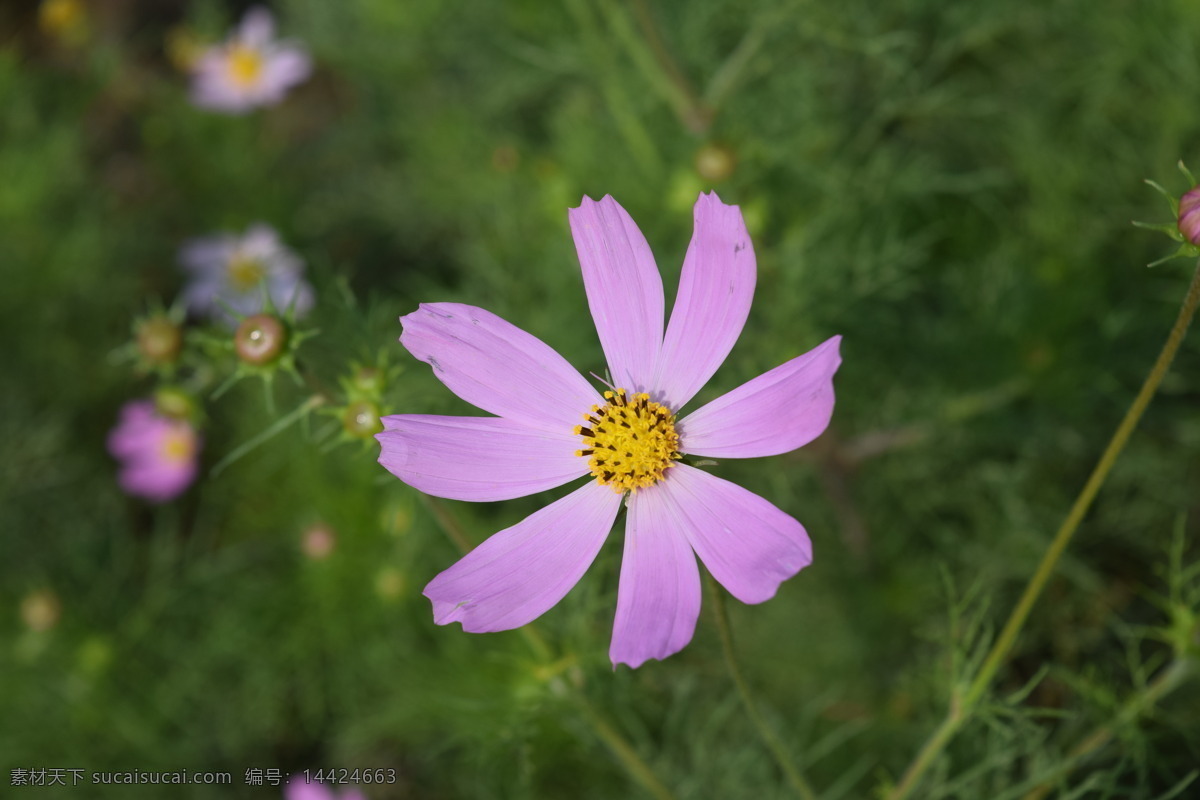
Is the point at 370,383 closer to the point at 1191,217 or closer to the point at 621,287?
the point at 621,287

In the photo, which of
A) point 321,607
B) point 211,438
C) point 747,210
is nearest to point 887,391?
point 747,210

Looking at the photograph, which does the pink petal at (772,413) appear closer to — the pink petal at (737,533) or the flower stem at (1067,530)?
the pink petal at (737,533)

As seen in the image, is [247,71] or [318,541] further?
[247,71]

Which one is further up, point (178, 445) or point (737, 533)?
point (178, 445)

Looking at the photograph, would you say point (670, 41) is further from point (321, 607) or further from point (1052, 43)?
point (321, 607)

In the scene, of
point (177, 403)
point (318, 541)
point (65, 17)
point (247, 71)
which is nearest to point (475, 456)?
point (177, 403)

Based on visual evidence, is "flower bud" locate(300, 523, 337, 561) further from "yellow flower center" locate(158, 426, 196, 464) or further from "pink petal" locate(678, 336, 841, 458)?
"pink petal" locate(678, 336, 841, 458)
